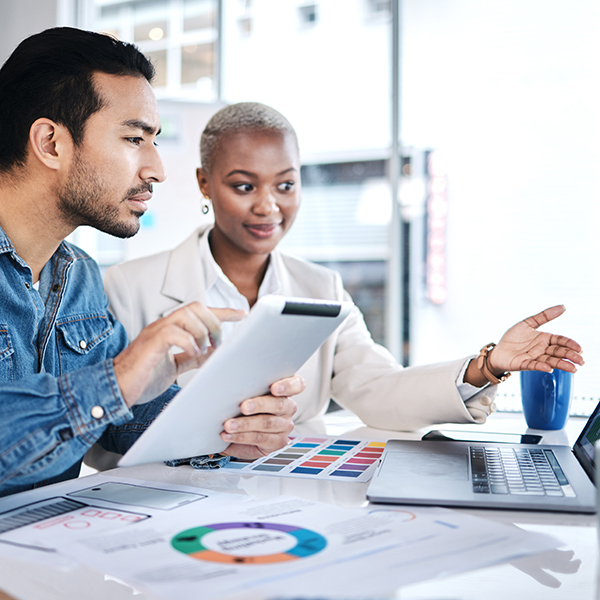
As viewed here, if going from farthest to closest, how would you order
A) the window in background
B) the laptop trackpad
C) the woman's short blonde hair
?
the window in background < the woman's short blonde hair < the laptop trackpad

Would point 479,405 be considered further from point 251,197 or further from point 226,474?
point 251,197

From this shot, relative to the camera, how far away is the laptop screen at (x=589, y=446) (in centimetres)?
85

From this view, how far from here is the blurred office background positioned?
2707 millimetres

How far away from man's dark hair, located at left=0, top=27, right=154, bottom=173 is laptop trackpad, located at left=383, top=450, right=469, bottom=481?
2.60 ft

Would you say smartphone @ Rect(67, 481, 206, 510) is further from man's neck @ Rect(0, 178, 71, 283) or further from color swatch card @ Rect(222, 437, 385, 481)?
man's neck @ Rect(0, 178, 71, 283)

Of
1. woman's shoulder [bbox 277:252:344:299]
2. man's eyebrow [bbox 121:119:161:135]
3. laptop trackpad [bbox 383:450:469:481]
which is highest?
man's eyebrow [bbox 121:119:161:135]

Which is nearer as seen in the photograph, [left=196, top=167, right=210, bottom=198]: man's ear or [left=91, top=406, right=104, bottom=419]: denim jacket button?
[left=91, top=406, right=104, bottom=419]: denim jacket button

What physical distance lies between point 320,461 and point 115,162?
66 cm

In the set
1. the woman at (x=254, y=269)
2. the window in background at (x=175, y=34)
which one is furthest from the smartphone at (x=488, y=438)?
the window in background at (x=175, y=34)

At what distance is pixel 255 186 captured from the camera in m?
1.63

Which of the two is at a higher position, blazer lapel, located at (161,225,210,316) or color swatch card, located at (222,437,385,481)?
blazer lapel, located at (161,225,210,316)

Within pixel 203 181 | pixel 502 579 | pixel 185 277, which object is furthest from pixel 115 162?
pixel 502 579

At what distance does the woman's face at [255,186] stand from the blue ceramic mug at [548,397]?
0.75 metres

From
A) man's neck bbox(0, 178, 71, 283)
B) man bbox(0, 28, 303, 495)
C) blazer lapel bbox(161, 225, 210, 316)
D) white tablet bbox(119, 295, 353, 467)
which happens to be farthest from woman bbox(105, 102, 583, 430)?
white tablet bbox(119, 295, 353, 467)
